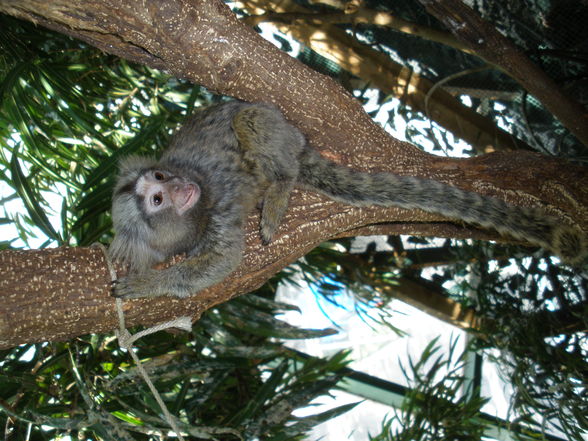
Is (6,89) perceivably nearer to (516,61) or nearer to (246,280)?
(246,280)

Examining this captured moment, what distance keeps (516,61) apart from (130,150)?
149cm

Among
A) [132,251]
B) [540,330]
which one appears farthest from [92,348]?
[540,330]

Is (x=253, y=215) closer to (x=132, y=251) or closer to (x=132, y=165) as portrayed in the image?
(x=132, y=251)

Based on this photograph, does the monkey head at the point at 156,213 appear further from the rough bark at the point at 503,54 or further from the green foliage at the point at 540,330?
the green foliage at the point at 540,330

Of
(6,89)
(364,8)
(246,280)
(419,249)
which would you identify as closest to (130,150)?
(6,89)

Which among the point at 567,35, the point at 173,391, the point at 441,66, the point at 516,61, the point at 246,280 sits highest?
the point at 441,66

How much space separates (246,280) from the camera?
1660 mm

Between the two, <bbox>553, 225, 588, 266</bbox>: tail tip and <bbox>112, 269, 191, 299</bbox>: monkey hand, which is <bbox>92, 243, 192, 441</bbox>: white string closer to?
<bbox>112, 269, 191, 299</bbox>: monkey hand

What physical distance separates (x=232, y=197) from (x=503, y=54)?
44.3 inches

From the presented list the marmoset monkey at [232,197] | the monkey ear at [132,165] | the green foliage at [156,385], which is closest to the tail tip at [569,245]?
the marmoset monkey at [232,197]

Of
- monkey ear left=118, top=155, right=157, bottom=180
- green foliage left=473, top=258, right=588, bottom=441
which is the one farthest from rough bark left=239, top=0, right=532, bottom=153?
monkey ear left=118, top=155, right=157, bottom=180

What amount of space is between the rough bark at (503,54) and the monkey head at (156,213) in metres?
1.10

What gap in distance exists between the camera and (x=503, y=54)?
196 cm

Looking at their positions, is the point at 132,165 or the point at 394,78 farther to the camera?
the point at 394,78
